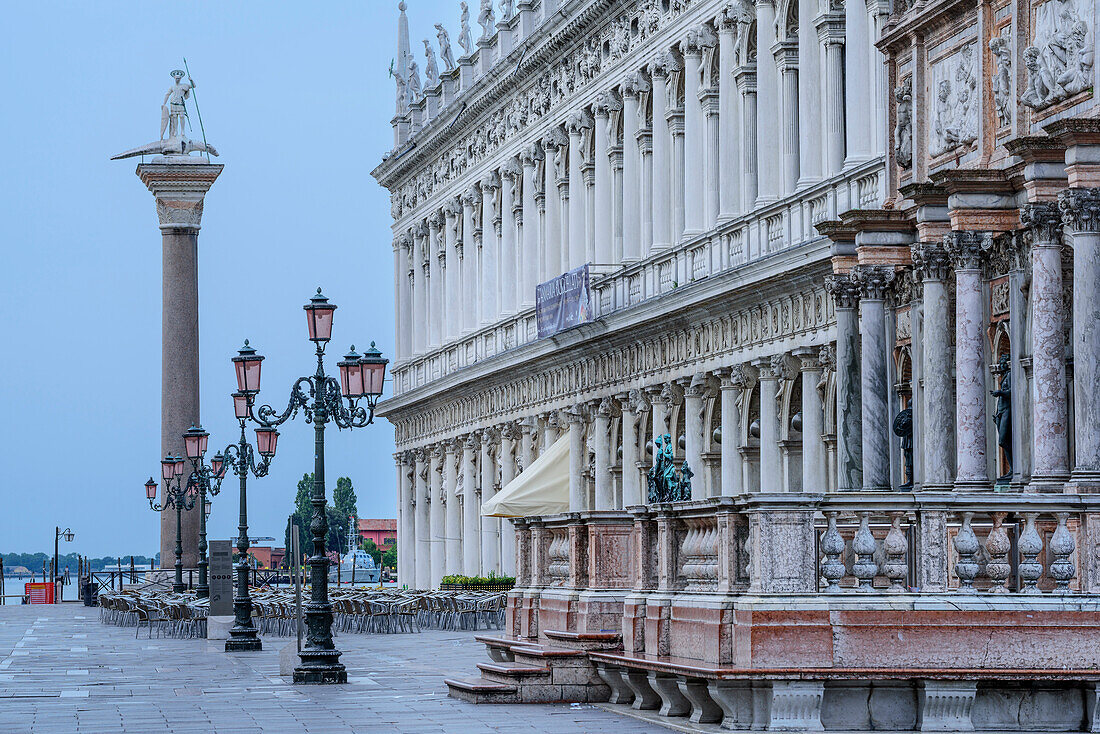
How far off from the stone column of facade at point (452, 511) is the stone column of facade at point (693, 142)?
2204cm

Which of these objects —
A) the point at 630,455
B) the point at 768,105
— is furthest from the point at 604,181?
the point at 768,105

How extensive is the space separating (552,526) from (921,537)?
7.86m

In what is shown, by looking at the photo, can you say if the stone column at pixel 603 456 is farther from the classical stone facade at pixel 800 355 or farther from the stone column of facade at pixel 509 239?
the stone column of facade at pixel 509 239

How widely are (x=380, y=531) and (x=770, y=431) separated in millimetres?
136654

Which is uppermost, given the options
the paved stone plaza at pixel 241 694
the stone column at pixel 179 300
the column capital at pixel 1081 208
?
the stone column at pixel 179 300

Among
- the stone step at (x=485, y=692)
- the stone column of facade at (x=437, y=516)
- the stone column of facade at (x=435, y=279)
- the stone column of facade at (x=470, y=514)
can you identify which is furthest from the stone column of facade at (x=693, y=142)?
the stone column of facade at (x=437, y=516)

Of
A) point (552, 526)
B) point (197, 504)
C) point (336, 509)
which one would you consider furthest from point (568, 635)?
point (336, 509)

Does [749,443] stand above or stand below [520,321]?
below

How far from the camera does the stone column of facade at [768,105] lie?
37.6 metres

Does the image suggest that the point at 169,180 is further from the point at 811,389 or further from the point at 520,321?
the point at 811,389

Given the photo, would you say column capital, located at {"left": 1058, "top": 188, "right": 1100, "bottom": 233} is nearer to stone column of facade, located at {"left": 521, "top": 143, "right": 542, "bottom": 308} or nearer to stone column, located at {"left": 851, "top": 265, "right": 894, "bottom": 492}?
stone column, located at {"left": 851, "top": 265, "right": 894, "bottom": 492}

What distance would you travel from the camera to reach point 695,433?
134ft

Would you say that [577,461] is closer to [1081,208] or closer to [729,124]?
[729,124]

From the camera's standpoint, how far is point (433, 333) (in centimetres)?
6662
